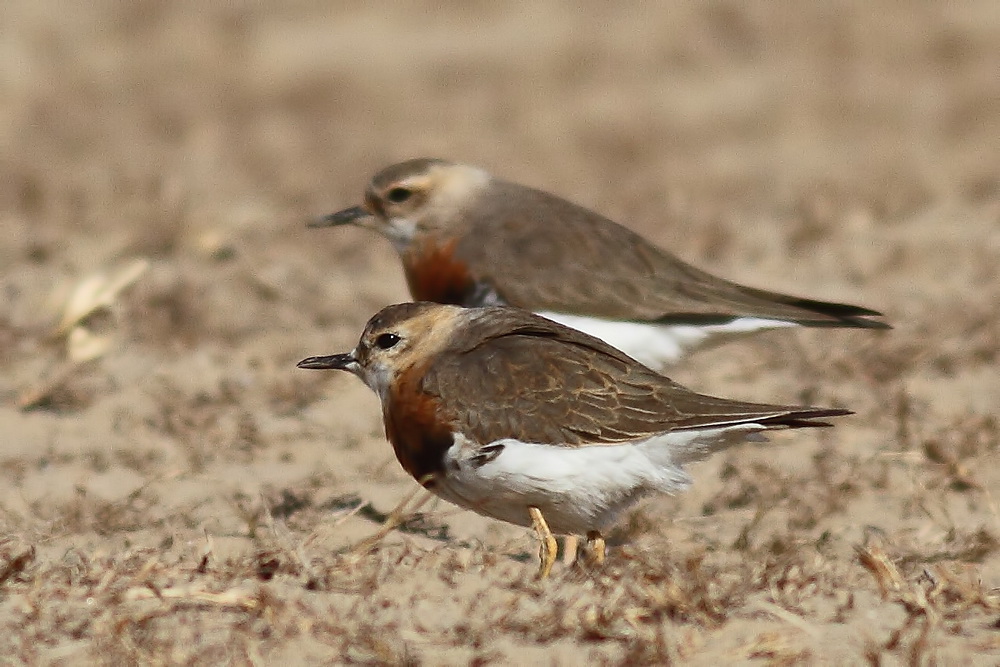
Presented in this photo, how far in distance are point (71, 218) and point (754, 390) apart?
17.8 ft

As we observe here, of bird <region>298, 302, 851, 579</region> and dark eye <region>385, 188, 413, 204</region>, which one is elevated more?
bird <region>298, 302, 851, 579</region>

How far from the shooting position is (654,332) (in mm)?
7035

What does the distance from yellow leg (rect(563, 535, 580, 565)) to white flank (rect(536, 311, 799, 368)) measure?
125cm

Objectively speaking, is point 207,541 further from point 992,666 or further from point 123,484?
point 992,666

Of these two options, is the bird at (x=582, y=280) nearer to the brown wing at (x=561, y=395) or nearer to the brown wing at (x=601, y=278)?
the brown wing at (x=601, y=278)

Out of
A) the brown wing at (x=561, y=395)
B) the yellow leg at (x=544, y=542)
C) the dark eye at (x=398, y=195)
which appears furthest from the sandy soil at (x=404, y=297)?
the dark eye at (x=398, y=195)

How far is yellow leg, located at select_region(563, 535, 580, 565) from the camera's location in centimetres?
561

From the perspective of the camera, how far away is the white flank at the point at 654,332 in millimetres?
6984

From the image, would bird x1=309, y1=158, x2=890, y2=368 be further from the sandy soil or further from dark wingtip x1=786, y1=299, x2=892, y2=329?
the sandy soil

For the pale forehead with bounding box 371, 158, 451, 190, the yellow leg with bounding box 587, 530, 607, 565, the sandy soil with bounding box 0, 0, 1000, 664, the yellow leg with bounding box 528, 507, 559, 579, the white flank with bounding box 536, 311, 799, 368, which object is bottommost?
the sandy soil with bounding box 0, 0, 1000, 664

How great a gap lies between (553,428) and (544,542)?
1.29 ft

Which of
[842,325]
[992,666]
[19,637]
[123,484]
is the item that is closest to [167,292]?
[123,484]

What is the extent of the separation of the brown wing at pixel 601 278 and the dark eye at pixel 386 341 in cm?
120

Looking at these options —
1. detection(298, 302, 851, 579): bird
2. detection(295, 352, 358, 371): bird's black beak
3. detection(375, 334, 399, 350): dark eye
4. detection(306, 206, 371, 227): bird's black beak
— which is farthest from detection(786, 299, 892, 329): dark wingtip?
detection(306, 206, 371, 227): bird's black beak
